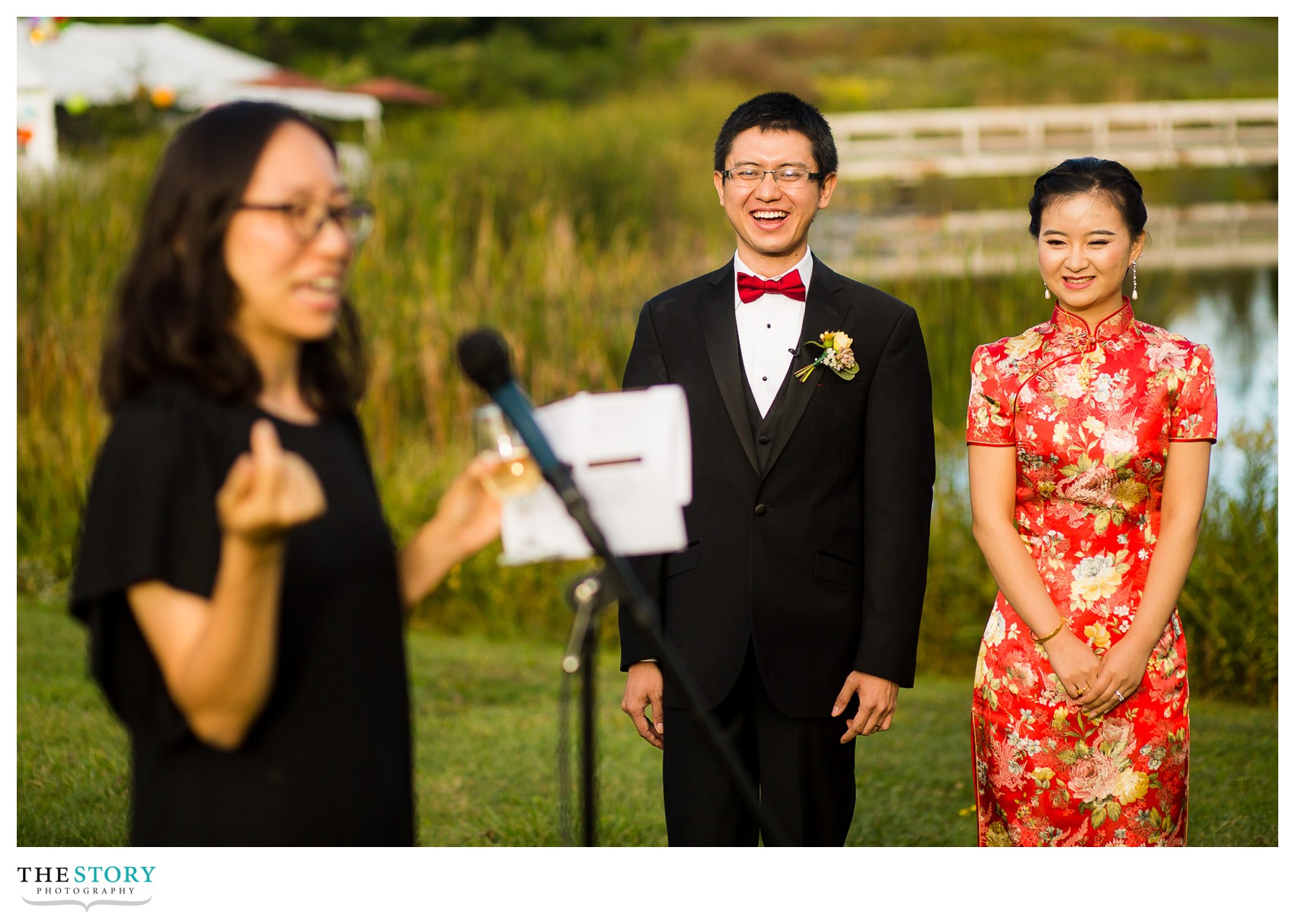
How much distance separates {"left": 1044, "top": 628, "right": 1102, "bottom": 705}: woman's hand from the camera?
2.91 metres

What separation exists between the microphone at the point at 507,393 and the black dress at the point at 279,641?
0.26 meters

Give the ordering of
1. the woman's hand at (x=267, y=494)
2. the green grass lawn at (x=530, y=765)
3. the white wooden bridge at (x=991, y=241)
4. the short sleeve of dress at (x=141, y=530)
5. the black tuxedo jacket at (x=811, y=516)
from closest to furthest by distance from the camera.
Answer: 1. the woman's hand at (x=267, y=494)
2. the short sleeve of dress at (x=141, y=530)
3. the black tuxedo jacket at (x=811, y=516)
4. the green grass lawn at (x=530, y=765)
5. the white wooden bridge at (x=991, y=241)

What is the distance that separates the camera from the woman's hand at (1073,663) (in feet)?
9.56

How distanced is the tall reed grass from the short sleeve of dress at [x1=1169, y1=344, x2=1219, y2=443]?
3.24 meters

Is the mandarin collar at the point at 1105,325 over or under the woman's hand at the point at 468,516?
over

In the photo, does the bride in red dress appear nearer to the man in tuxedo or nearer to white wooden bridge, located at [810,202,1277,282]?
the man in tuxedo

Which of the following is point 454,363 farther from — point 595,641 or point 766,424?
point 595,641

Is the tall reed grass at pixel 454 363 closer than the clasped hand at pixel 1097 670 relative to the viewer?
No

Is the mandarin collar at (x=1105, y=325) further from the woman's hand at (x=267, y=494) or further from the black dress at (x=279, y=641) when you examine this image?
the woman's hand at (x=267, y=494)

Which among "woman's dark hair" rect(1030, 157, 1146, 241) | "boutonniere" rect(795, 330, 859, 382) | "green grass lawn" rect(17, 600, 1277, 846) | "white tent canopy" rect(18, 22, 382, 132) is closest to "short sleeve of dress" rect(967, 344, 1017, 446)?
"boutonniere" rect(795, 330, 859, 382)

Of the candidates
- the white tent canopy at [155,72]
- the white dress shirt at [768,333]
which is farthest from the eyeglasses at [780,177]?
the white tent canopy at [155,72]

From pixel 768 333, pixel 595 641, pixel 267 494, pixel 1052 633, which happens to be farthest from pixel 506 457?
pixel 1052 633
